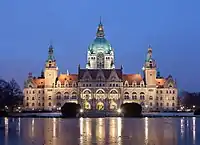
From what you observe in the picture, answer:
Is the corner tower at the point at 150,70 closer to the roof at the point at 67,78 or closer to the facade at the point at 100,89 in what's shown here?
the facade at the point at 100,89

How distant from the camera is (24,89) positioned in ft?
603

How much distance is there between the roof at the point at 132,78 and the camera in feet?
591

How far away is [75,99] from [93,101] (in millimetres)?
7045

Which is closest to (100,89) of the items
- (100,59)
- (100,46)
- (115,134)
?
(100,59)

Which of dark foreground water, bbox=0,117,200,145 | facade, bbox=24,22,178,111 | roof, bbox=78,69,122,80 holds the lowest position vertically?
dark foreground water, bbox=0,117,200,145

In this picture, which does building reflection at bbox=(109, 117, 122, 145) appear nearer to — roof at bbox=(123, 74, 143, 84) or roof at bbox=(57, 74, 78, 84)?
roof at bbox=(57, 74, 78, 84)

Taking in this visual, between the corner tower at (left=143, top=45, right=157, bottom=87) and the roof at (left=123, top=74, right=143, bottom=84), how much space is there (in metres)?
2.57

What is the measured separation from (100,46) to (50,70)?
23114 mm

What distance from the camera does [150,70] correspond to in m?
183

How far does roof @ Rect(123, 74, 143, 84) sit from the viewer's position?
591ft

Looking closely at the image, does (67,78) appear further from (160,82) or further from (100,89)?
(160,82)

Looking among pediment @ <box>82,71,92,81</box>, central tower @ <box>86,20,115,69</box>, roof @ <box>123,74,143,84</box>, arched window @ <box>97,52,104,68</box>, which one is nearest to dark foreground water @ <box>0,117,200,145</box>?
pediment @ <box>82,71,92,81</box>

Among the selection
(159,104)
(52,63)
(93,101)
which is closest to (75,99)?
(93,101)

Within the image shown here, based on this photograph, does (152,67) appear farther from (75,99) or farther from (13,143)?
(13,143)
